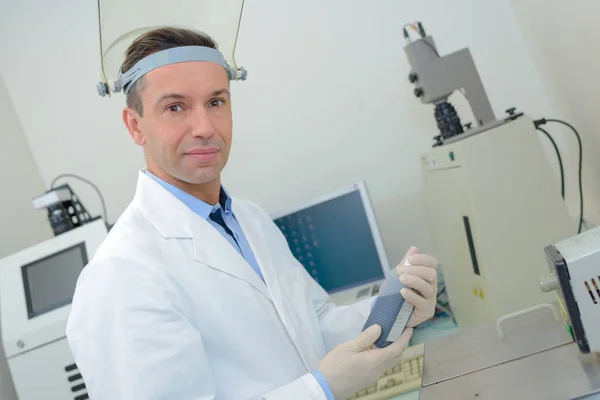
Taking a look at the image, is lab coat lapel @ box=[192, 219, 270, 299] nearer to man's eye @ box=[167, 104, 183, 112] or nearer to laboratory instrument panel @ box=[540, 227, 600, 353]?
man's eye @ box=[167, 104, 183, 112]

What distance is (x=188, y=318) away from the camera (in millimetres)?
957

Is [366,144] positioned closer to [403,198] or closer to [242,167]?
[403,198]

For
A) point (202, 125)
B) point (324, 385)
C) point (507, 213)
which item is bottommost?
point (324, 385)

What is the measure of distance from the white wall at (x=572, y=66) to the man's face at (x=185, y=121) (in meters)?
0.78

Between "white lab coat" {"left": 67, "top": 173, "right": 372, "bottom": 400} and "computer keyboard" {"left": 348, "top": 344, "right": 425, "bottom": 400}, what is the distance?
6.5 inches

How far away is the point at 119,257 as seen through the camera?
0.95 m

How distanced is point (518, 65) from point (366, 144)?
1.75ft

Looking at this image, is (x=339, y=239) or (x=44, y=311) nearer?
(x=44, y=311)

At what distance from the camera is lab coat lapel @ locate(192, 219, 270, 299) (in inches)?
41.7

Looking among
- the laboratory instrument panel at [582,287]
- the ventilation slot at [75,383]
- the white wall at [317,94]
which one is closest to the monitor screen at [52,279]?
the ventilation slot at [75,383]

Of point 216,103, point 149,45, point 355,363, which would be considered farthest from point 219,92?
point 355,363

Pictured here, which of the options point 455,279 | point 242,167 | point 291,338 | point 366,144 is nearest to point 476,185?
point 455,279

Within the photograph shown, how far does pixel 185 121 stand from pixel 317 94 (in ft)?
3.27

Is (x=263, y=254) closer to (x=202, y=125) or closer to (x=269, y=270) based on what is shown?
(x=269, y=270)
